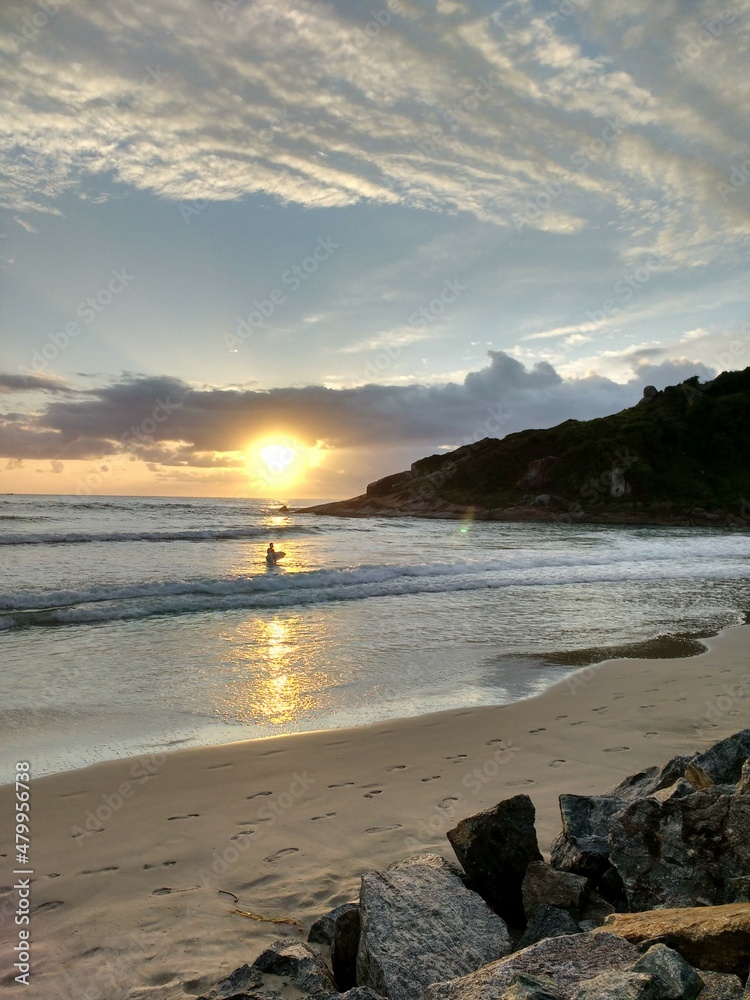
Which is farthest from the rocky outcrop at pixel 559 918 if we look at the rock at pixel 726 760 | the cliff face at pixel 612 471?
the cliff face at pixel 612 471

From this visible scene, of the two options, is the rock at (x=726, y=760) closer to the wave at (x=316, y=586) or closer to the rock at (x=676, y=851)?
the rock at (x=676, y=851)

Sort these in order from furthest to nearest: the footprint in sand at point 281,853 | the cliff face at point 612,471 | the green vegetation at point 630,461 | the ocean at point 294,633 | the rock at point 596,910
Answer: the green vegetation at point 630,461, the cliff face at point 612,471, the ocean at point 294,633, the footprint in sand at point 281,853, the rock at point 596,910

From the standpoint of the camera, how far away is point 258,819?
17.0 feet

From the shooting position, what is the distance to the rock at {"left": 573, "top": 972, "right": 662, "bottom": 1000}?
2163mm

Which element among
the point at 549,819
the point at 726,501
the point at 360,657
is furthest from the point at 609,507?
the point at 549,819

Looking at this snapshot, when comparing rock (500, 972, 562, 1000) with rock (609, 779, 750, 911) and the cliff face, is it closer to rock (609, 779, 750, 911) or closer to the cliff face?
rock (609, 779, 750, 911)

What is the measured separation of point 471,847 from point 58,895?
A: 276 cm

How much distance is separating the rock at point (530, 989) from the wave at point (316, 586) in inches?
539

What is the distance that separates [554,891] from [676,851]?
73cm

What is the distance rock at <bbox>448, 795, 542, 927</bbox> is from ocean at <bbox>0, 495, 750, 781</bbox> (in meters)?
3.64

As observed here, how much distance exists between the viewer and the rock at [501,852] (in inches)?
154

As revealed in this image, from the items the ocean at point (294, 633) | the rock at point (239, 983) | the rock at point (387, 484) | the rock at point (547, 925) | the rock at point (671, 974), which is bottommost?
the ocean at point (294, 633)

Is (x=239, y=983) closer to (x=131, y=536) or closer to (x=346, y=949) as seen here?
(x=346, y=949)

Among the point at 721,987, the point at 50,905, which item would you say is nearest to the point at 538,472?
the point at 50,905
